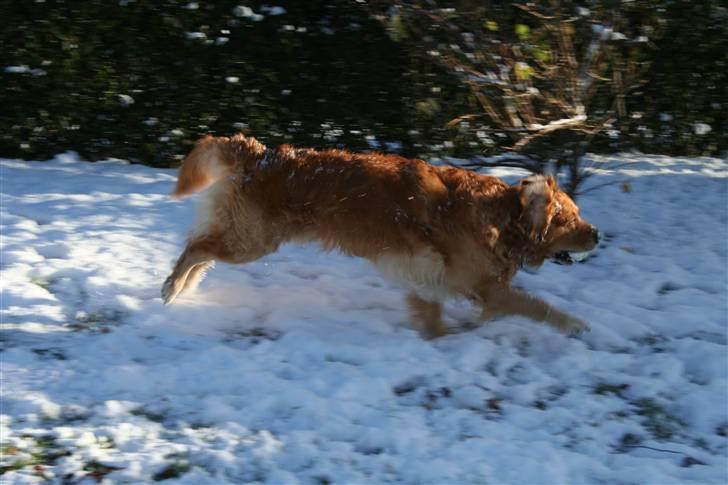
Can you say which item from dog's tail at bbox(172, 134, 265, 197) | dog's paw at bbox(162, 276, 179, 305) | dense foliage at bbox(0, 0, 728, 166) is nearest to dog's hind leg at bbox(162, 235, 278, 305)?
dog's paw at bbox(162, 276, 179, 305)

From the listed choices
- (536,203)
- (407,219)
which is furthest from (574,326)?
(407,219)

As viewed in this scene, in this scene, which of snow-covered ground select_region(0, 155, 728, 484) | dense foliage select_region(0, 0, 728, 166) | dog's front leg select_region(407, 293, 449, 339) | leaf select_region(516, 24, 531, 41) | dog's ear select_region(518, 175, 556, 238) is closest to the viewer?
snow-covered ground select_region(0, 155, 728, 484)

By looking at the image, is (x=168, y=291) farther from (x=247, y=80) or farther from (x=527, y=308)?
(x=247, y=80)

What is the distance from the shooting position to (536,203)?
477 centimetres

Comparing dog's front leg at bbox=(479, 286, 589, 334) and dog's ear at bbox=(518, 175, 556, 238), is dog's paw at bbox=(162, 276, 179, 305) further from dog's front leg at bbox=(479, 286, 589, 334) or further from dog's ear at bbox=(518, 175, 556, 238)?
dog's ear at bbox=(518, 175, 556, 238)

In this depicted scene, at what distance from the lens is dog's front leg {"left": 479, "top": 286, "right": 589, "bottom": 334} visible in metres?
4.82

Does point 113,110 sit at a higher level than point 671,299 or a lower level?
higher

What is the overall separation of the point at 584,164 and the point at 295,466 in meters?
4.76

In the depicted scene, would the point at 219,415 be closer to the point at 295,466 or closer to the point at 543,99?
the point at 295,466

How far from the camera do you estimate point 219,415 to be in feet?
12.7

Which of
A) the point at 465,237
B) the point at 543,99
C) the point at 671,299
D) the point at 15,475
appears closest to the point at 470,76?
the point at 543,99

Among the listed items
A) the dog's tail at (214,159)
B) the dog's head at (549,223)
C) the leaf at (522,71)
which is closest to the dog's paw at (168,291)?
the dog's tail at (214,159)

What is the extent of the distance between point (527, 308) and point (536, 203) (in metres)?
0.59

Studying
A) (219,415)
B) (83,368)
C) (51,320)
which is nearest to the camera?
(219,415)
